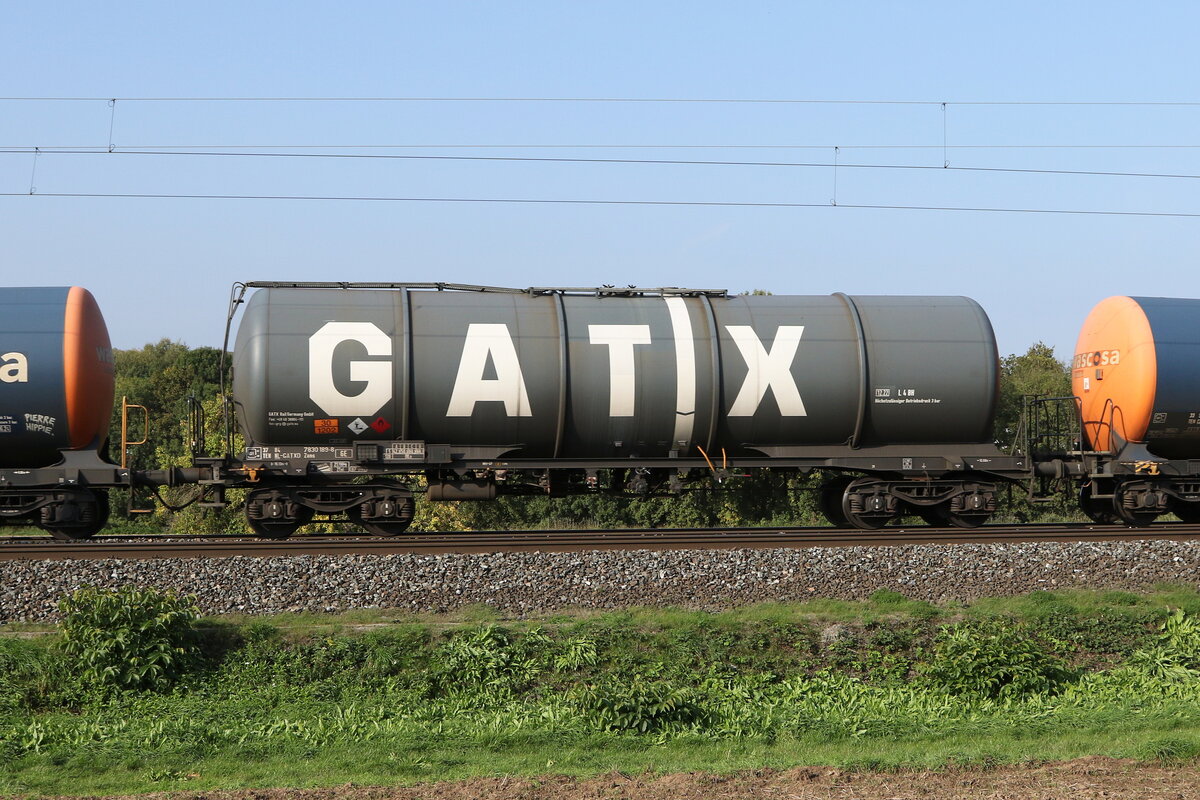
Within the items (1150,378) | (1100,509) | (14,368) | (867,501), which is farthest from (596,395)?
(1100,509)

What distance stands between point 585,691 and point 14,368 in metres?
11.2

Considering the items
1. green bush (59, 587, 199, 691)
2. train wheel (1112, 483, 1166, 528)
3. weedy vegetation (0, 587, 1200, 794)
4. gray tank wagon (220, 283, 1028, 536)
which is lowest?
weedy vegetation (0, 587, 1200, 794)

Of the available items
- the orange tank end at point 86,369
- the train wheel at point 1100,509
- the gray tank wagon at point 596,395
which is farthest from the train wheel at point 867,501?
the orange tank end at point 86,369

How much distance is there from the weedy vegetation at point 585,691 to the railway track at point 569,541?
3.45 meters

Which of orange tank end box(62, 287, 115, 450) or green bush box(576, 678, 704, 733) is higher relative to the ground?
orange tank end box(62, 287, 115, 450)

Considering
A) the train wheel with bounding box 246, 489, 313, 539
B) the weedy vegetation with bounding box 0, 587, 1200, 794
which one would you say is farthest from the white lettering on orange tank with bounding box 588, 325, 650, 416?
the weedy vegetation with bounding box 0, 587, 1200, 794

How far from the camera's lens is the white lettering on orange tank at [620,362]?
1667 cm

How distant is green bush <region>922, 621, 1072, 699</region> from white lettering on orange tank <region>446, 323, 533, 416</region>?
782 centimetres

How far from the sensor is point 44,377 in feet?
52.1

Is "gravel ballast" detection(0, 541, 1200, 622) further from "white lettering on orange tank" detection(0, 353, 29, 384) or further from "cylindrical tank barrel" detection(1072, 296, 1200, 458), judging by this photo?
"cylindrical tank barrel" detection(1072, 296, 1200, 458)

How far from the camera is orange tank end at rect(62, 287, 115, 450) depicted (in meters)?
16.0

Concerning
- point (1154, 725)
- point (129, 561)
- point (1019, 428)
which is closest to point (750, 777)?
point (1154, 725)

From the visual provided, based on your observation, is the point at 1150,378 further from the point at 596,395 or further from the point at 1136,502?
the point at 596,395

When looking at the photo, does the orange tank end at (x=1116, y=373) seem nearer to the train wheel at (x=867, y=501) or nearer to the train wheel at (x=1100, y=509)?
the train wheel at (x=1100, y=509)
